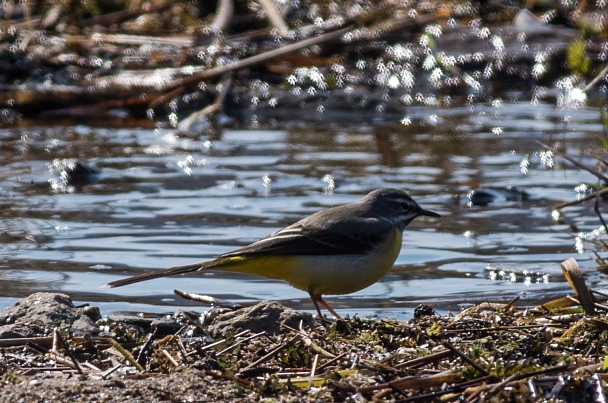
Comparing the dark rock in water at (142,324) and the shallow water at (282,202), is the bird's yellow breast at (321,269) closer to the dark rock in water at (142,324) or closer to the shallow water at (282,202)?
the shallow water at (282,202)

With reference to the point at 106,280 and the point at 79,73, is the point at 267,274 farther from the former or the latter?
the point at 79,73

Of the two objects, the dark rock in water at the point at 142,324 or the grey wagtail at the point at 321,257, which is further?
the grey wagtail at the point at 321,257

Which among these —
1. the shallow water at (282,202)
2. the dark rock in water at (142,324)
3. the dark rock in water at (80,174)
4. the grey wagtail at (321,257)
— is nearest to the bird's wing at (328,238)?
the grey wagtail at (321,257)

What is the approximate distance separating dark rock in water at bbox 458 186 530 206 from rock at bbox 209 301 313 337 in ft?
14.9

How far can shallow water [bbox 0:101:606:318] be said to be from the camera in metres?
7.66

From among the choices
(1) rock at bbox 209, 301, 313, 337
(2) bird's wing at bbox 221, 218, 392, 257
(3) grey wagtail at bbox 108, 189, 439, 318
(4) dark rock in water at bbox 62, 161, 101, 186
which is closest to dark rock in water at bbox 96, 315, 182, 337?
(1) rock at bbox 209, 301, 313, 337

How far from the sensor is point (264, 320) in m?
5.68

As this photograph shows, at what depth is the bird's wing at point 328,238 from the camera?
705cm

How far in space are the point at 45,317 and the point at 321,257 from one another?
2.04m

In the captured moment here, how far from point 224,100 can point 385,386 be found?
33.7ft

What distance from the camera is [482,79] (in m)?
15.6

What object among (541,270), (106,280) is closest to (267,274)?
(106,280)

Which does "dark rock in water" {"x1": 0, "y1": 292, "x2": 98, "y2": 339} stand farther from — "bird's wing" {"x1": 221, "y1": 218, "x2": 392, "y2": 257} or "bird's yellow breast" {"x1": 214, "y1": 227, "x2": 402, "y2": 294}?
"bird's wing" {"x1": 221, "y1": 218, "x2": 392, "y2": 257}

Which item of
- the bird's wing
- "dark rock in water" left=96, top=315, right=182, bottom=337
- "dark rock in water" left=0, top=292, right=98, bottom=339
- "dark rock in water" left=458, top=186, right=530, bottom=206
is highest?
"dark rock in water" left=458, top=186, right=530, bottom=206
